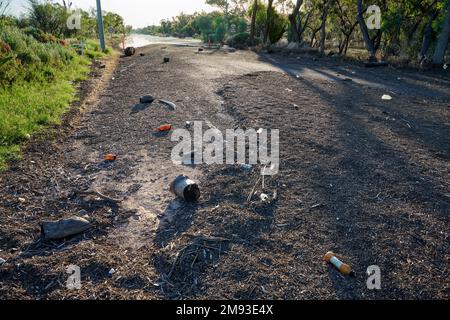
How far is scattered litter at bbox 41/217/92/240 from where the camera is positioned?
108 inches

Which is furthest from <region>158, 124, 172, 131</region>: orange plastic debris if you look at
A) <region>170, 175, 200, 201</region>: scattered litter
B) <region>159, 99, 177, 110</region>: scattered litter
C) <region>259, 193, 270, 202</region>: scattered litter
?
<region>259, 193, 270, 202</region>: scattered litter

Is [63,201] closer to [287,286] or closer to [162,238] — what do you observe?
[162,238]

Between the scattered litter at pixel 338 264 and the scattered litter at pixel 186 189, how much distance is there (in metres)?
1.37

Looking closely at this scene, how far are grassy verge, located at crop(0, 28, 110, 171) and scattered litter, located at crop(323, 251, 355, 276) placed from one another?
148 inches

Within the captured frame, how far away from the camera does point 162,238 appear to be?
277cm

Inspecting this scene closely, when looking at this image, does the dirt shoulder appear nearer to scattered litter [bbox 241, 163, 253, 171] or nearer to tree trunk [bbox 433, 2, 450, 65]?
scattered litter [bbox 241, 163, 253, 171]

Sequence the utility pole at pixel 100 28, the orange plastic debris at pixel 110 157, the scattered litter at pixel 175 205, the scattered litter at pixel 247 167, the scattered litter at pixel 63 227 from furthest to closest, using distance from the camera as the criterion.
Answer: the utility pole at pixel 100 28 < the orange plastic debris at pixel 110 157 < the scattered litter at pixel 247 167 < the scattered litter at pixel 175 205 < the scattered litter at pixel 63 227

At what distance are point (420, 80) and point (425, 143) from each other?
650 cm

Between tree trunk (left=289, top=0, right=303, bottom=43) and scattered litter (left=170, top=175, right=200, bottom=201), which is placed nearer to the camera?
scattered litter (left=170, top=175, right=200, bottom=201)

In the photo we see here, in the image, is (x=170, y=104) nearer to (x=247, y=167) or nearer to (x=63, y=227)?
(x=247, y=167)

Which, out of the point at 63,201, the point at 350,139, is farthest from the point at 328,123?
the point at 63,201

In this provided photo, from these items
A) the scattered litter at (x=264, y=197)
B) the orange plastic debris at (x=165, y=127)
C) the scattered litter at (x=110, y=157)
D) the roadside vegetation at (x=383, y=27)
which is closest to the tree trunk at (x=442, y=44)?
the roadside vegetation at (x=383, y=27)

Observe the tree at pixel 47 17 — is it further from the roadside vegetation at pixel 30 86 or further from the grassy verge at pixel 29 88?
the grassy verge at pixel 29 88

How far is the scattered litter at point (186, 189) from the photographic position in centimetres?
322
